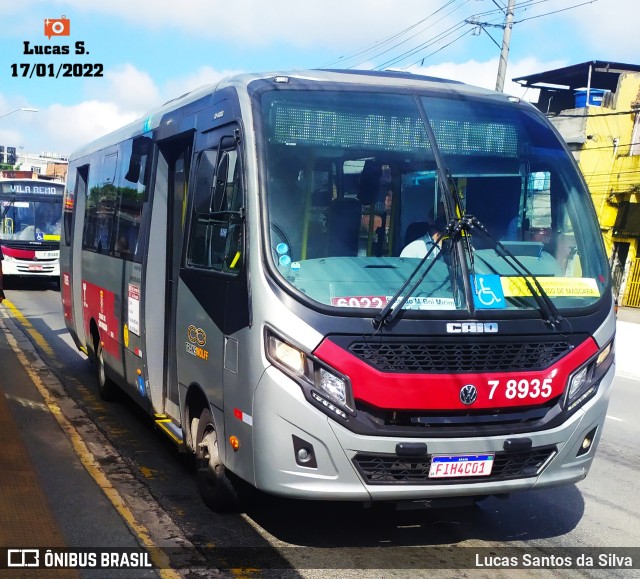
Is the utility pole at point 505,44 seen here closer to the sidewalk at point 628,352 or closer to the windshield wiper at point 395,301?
the sidewalk at point 628,352

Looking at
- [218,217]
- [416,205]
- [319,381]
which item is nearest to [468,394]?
[319,381]

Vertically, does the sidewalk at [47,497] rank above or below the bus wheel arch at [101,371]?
below

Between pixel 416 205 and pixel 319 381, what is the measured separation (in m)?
1.36

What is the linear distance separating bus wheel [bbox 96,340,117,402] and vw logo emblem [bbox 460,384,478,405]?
5503mm

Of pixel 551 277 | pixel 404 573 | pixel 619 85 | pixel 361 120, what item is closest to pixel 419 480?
pixel 404 573

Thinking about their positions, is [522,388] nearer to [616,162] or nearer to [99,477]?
[99,477]

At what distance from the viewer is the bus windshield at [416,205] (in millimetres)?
5035

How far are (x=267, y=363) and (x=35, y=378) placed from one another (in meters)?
7.03

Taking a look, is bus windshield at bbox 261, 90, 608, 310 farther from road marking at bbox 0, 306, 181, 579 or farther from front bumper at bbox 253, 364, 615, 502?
road marking at bbox 0, 306, 181, 579

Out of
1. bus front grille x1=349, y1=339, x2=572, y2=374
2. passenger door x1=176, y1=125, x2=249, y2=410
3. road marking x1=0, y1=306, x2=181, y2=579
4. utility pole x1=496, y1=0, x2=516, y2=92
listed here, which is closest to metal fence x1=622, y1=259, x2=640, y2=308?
utility pole x1=496, y1=0, x2=516, y2=92

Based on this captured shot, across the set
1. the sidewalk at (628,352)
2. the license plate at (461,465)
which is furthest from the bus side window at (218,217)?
the sidewalk at (628,352)

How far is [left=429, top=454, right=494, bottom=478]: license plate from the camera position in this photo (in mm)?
4840

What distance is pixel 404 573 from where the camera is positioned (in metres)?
4.95

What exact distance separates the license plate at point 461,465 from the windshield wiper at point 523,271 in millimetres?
914
